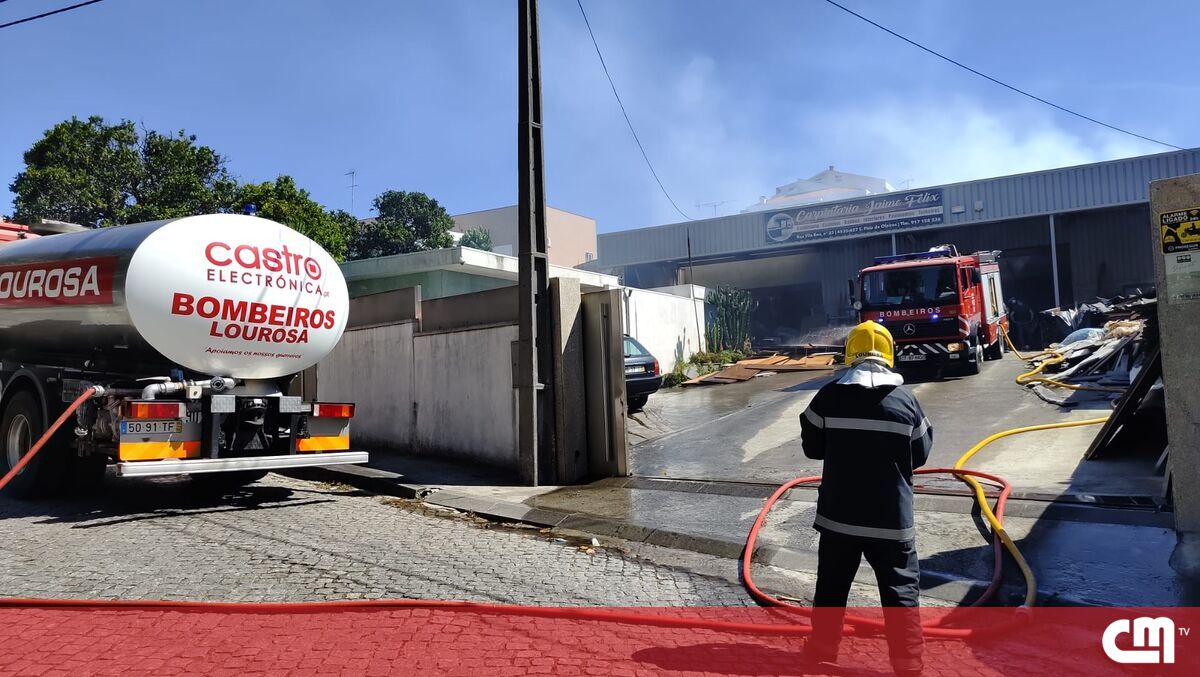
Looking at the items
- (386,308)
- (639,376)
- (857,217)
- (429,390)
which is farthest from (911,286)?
(857,217)

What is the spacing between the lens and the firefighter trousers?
3363 millimetres

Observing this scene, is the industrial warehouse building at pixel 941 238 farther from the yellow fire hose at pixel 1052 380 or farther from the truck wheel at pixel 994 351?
the yellow fire hose at pixel 1052 380

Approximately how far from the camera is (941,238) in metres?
30.9

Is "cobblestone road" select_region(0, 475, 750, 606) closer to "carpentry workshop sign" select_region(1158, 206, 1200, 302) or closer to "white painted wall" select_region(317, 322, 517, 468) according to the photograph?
"white painted wall" select_region(317, 322, 517, 468)

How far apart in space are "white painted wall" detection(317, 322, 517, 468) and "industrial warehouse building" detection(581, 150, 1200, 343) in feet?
58.2

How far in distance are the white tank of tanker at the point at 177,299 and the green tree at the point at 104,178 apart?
621 inches

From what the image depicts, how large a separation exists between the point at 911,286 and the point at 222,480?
1360cm

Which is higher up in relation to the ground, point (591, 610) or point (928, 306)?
point (928, 306)

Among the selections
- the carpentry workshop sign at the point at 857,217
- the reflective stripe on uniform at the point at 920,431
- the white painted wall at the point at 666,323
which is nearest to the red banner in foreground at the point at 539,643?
the reflective stripe on uniform at the point at 920,431

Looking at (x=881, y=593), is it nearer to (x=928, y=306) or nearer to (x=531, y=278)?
(x=531, y=278)

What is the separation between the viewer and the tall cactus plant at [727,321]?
81.0ft

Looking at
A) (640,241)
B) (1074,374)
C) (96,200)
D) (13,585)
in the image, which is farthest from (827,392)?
(640,241)

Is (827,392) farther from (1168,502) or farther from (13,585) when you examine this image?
(13,585)

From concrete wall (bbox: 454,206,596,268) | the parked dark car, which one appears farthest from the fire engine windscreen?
concrete wall (bbox: 454,206,596,268)
